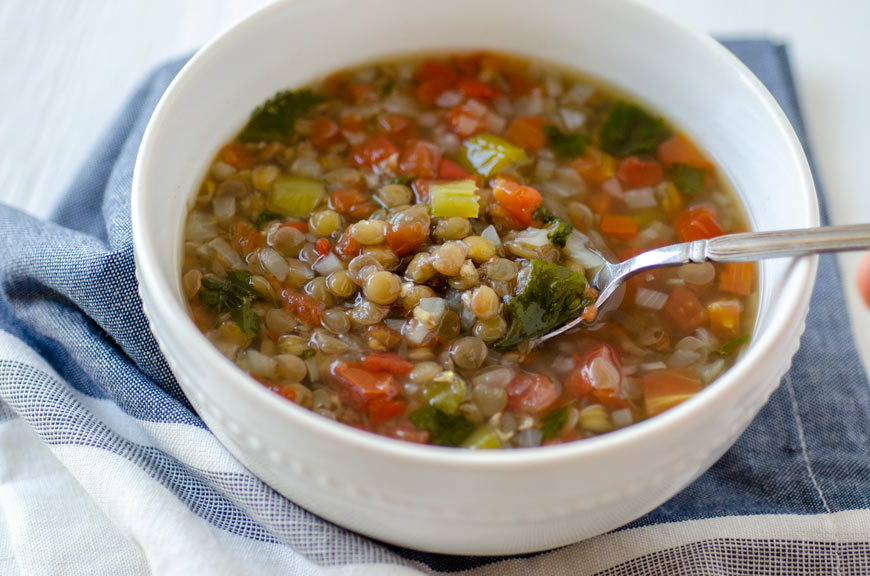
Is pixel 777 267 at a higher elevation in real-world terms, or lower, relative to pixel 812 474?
higher

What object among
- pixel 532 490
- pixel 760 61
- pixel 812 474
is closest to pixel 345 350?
pixel 532 490

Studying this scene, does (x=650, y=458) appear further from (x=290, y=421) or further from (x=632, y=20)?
(x=632, y=20)

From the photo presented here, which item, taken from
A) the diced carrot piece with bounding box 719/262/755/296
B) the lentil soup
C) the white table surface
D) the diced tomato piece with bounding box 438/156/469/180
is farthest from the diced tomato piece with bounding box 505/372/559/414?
the white table surface

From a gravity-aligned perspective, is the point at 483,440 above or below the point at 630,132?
below

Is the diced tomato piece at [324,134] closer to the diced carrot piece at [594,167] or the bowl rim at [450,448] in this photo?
the bowl rim at [450,448]

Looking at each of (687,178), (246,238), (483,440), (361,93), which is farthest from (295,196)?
(687,178)

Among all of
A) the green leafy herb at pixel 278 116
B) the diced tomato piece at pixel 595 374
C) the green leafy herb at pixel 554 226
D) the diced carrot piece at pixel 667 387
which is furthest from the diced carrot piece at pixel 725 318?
the green leafy herb at pixel 278 116

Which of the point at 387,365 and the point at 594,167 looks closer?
the point at 387,365

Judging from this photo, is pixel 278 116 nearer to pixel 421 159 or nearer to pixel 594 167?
pixel 421 159
